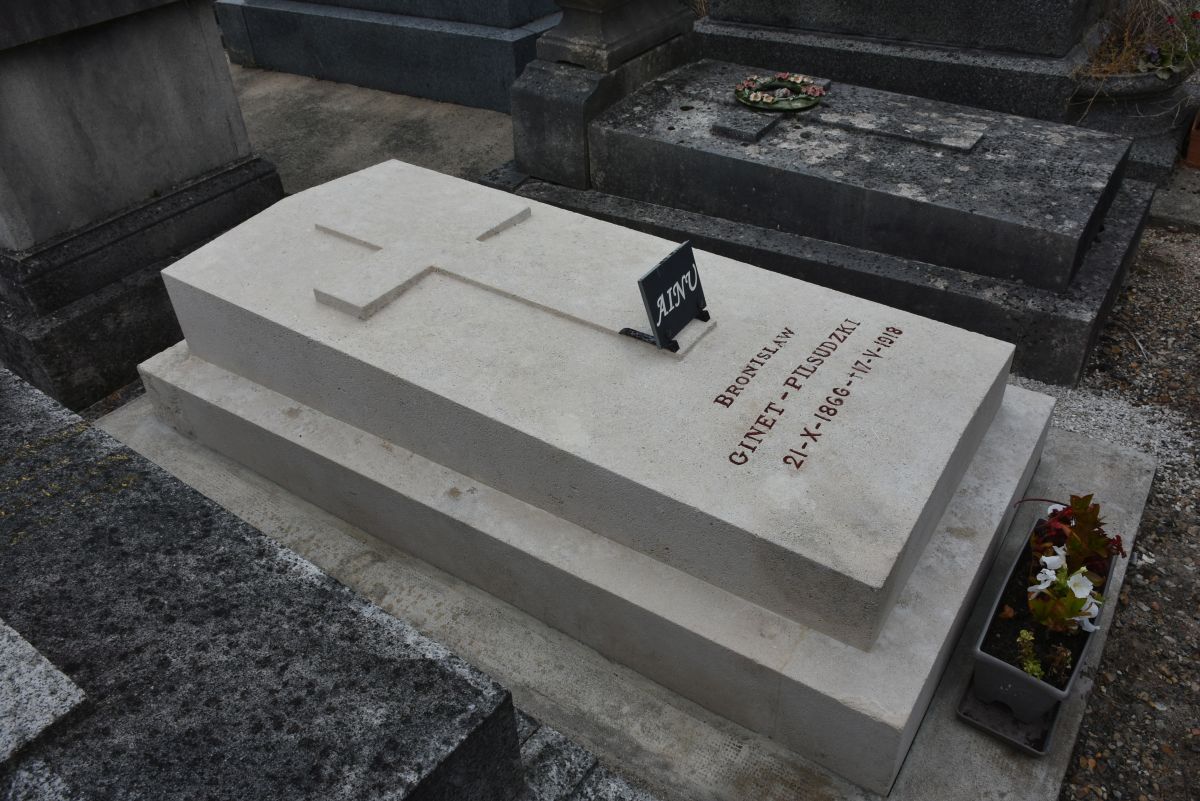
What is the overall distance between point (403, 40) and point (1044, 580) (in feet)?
21.3

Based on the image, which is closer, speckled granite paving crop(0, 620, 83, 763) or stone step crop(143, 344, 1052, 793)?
speckled granite paving crop(0, 620, 83, 763)

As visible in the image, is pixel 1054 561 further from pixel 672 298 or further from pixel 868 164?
pixel 868 164

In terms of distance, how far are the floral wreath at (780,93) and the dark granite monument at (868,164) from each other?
0.07 m

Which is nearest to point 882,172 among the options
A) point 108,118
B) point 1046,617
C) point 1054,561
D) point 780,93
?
point 780,93

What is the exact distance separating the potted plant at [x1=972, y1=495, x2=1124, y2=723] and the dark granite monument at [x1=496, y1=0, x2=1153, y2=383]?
1.44 m

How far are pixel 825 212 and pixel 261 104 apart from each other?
5.38m

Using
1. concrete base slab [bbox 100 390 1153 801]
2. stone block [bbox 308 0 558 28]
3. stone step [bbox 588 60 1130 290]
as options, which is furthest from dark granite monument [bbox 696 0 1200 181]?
concrete base slab [bbox 100 390 1153 801]

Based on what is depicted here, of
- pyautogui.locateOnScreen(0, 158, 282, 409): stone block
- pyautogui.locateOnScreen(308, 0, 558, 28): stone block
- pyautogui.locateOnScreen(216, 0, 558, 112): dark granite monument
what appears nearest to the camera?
pyautogui.locateOnScreen(0, 158, 282, 409): stone block

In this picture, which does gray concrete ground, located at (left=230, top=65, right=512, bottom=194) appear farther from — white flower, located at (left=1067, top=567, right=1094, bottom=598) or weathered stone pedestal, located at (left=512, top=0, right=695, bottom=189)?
white flower, located at (left=1067, top=567, right=1094, bottom=598)

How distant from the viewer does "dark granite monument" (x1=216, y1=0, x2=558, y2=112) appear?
712 cm

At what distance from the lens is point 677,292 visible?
3.21 m

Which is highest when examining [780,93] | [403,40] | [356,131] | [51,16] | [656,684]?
[51,16]

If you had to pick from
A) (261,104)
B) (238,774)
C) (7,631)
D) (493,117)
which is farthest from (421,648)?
(261,104)

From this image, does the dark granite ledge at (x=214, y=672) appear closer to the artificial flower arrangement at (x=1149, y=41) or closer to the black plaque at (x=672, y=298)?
the black plaque at (x=672, y=298)
